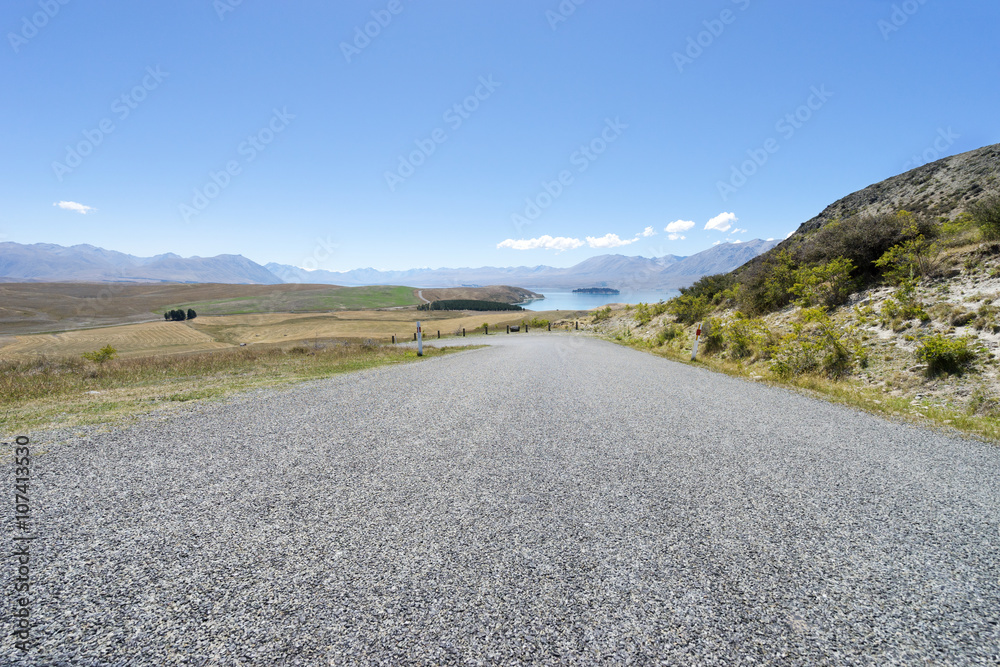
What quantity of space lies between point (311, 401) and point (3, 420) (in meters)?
4.04

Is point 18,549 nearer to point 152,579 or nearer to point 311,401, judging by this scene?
point 152,579

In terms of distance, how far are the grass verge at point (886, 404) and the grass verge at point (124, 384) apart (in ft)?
37.4

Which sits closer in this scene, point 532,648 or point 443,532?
point 532,648

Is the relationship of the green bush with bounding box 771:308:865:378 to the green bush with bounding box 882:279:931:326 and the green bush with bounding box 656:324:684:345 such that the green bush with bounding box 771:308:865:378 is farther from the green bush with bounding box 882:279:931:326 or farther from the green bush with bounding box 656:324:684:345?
the green bush with bounding box 656:324:684:345

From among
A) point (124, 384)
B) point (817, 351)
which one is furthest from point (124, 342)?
point (817, 351)

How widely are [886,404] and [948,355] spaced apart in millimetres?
1628

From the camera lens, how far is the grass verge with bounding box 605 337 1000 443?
18.9 feet

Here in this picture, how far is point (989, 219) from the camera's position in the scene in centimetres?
960

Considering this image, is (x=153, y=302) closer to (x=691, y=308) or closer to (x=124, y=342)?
(x=124, y=342)

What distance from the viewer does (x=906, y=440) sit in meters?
5.29

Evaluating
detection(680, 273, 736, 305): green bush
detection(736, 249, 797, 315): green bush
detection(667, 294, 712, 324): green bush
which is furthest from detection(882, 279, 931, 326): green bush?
detection(680, 273, 736, 305): green bush

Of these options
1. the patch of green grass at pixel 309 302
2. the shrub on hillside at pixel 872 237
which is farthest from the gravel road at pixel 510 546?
the patch of green grass at pixel 309 302

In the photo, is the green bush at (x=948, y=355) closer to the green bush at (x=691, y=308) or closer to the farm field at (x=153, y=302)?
the green bush at (x=691, y=308)

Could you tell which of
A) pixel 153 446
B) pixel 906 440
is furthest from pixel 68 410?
pixel 906 440
